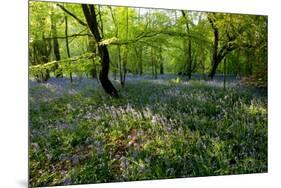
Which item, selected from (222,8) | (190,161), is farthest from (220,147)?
(222,8)

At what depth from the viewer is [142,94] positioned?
12.5 ft

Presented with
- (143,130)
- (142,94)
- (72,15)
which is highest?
(72,15)

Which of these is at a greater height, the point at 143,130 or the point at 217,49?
the point at 217,49

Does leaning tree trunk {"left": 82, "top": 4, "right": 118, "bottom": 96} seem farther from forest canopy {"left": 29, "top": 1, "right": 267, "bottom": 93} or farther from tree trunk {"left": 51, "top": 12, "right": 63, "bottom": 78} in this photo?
tree trunk {"left": 51, "top": 12, "right": 63, "bottom": 78}

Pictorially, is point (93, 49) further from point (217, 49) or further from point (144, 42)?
point (217, 49)

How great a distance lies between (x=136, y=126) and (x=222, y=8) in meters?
1.26

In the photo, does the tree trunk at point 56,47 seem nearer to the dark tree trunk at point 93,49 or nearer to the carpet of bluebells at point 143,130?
the carpet of bluebells at point 143,130

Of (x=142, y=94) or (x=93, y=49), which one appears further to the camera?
(x=142, y=94)

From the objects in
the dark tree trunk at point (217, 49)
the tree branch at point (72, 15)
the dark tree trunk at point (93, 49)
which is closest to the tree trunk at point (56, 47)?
the tree branch at point (72, 15)

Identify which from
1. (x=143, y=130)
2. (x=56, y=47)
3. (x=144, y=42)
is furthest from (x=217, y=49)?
(x=56, y=47)

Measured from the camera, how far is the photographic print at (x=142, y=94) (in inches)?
138

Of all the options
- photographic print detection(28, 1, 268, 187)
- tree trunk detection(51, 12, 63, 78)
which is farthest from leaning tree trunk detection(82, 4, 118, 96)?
tree trunk detection(51, 12, 63, 78)

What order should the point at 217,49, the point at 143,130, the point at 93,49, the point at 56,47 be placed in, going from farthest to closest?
the point at 217,49 → the point at 143,130 → the point at 93,49 → the point at 56,47

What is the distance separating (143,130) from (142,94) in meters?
0.29
